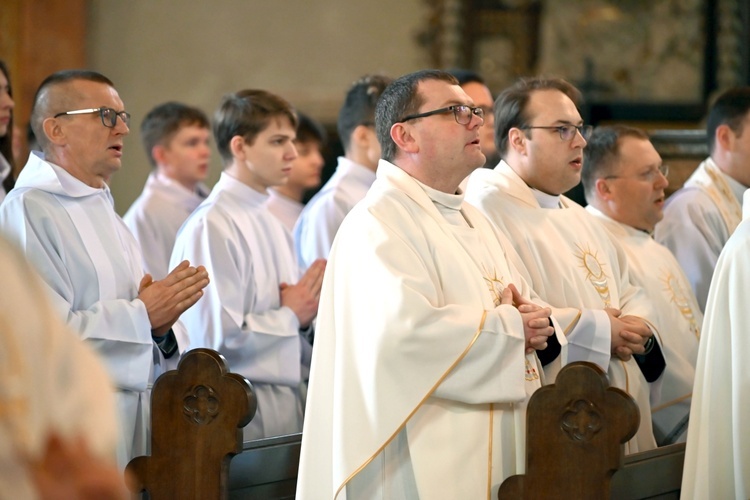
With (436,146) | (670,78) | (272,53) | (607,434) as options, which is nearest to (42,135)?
(436,146)

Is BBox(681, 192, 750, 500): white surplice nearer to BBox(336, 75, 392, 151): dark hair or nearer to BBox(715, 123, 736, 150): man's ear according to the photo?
BBox(715, 123, 736, 150): man's ear

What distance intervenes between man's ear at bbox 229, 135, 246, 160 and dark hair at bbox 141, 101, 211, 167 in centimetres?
187

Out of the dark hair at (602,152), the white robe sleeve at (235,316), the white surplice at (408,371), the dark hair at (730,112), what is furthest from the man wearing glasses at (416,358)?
the dark hair at (730,112)

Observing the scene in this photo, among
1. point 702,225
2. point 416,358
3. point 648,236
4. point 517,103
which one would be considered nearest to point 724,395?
point 416,358

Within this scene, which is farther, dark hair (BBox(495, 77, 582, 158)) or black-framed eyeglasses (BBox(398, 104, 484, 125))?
dark hair (BBox(495, 77, 582, 158))

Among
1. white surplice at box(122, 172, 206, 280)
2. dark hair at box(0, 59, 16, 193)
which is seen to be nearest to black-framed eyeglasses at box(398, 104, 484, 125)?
dark hair at box(0, 59, 16, 193)

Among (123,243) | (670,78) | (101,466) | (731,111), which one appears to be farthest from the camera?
(670,78)

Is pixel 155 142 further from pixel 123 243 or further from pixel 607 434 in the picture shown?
pixel 607 434

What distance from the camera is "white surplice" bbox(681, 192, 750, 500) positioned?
13.3 feet

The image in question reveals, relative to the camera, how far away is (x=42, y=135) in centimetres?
423

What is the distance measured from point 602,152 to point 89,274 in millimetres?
2697

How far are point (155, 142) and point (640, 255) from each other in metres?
3.33

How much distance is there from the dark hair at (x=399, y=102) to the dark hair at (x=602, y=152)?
157cm

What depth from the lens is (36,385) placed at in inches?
64.3
